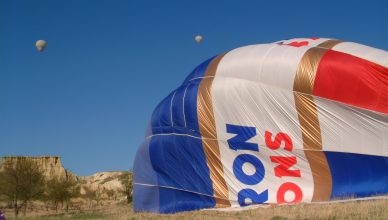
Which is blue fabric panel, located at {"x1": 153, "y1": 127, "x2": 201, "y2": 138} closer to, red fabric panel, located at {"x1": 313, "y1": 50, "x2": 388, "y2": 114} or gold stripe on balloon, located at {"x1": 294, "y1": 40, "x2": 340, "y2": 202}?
gold stripe on balloon, located at {"x1": 294, "y1": 40, "x2": 340, "y2": 202}

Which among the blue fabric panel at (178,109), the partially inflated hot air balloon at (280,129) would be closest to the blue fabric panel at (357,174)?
the partially inflated hot air balloon at (280,129)

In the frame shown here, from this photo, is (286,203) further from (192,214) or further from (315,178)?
(192,214)

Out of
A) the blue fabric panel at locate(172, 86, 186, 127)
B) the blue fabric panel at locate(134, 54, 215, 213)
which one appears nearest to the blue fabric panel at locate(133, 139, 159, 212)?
the blue fabric panel at locate(134, 54, 215, 213)

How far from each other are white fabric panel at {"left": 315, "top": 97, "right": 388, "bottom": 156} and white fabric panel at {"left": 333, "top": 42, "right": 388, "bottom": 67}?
1.75 m

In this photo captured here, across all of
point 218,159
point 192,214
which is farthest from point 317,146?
point 192,214

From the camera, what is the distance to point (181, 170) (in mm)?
19578

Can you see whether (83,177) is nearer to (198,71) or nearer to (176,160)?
(198,71)

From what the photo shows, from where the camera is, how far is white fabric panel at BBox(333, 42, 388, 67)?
57.2 ft

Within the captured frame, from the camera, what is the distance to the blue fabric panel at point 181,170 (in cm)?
1895

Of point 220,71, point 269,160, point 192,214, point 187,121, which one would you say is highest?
point 220,71

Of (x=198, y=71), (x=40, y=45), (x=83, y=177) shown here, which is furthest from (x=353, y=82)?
(x=83, y=177)

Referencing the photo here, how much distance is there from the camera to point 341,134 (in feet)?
56.4

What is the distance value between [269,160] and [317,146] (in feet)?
5.36

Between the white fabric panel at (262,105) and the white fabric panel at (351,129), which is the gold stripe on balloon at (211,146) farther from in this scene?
the white fabric panel at (351,129)
